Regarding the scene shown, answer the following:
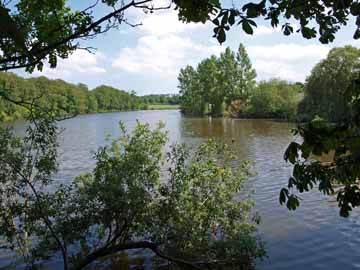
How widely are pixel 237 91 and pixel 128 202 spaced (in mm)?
75566

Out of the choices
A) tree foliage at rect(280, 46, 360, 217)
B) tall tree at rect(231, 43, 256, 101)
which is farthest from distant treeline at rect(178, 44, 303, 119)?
tree foliage at rect(280, 46, 360, 217)

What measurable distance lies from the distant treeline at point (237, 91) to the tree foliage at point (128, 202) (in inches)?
2220

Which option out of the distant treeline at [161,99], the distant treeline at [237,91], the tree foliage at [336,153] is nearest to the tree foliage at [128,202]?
the tree foliage at [336,153]

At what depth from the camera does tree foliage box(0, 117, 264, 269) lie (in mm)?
8453

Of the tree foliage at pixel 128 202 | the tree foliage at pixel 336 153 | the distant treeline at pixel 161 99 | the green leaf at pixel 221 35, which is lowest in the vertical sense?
the tree foliage at pixel 128 202

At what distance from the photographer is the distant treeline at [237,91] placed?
2773 inches

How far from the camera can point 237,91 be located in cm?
8225

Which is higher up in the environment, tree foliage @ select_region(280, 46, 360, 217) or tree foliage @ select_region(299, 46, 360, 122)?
tree foliage @ select_region(299, 46, 360, 122)

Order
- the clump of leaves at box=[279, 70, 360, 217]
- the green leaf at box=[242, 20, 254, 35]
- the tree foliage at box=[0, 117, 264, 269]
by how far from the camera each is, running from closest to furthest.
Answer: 1. the clump of leaves at box=[279, 70, 360, 217]
2. the green leaf at box=[242, 20, 254, 35]
3. the tree foliage at box=[0, 117, 264, 269]

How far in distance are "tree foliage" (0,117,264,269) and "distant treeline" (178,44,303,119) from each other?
56.4 metres

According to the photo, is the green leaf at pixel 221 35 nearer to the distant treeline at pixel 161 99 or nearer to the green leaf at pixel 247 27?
the green leaf at pixel 247 27

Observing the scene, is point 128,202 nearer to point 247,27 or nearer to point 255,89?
point 247,27

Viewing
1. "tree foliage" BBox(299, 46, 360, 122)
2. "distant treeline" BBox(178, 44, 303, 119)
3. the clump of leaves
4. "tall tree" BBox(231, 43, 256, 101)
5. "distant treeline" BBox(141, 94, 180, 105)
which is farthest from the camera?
"distant treeline" BBox(141, 94, 180, 105)

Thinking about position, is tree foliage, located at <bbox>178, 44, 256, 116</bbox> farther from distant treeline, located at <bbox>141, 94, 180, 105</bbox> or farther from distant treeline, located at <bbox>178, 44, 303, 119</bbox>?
distant treeline, located at <bbox>141, 94, 180, 105</bbox>
